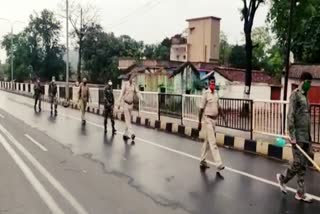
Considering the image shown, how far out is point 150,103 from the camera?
871 inches

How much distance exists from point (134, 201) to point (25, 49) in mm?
74846

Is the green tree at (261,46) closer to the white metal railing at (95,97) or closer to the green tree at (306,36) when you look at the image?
the green tree at (306,36)

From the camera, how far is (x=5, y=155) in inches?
442

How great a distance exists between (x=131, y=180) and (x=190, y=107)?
388 inches

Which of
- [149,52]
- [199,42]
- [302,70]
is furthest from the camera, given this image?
[199,42]

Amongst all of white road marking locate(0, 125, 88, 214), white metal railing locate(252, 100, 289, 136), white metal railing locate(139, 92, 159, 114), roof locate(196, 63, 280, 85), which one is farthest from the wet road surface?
roof locate(196, 63, 280, 85)

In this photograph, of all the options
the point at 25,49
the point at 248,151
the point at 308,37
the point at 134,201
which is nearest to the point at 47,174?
the point at 134,201

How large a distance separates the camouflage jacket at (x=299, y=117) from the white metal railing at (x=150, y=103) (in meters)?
13.7

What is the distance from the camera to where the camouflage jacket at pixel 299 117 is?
7570 mm

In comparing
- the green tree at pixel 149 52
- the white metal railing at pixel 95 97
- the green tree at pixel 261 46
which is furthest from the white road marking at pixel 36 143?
the green tree at pixel 261 46

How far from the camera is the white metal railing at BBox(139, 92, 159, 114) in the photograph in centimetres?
2138

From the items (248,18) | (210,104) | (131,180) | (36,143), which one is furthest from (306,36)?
(131,180)

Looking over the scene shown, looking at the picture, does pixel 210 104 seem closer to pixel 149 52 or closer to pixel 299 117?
pixel 299 117

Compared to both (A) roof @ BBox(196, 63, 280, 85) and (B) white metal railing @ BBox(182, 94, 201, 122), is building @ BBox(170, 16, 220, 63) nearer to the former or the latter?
(A) roof @ BBox(196, 63, 280, 85)
